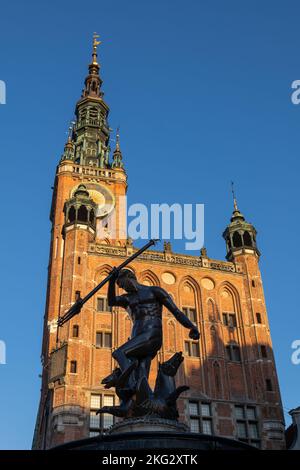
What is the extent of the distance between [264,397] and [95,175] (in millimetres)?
26035

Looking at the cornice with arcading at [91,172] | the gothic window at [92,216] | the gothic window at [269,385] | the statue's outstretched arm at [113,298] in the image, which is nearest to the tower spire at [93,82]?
the cornice with arcading at [91,172]

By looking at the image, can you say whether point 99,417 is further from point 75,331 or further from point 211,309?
point 211,309

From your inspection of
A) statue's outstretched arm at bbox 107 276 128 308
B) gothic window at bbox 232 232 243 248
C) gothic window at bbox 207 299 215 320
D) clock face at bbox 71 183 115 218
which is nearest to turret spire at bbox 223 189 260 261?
gothic window at bbox 232 232 243 248

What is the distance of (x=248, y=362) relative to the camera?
35125mm

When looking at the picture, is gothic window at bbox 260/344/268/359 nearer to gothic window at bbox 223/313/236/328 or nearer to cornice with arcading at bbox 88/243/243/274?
gothic window at bbox 223/313/236/328

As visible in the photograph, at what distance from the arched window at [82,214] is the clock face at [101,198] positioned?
7.78 m

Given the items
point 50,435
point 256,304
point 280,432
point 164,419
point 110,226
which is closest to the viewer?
point 164,419

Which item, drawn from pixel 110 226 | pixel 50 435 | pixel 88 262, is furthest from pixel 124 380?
pixel 110 226

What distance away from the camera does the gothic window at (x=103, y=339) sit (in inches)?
1323

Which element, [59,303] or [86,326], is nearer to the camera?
[86,326]

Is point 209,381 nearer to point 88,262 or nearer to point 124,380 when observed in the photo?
point 88,262

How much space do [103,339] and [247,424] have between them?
9654 mm

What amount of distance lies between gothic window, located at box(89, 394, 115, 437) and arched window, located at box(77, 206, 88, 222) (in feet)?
43.0
